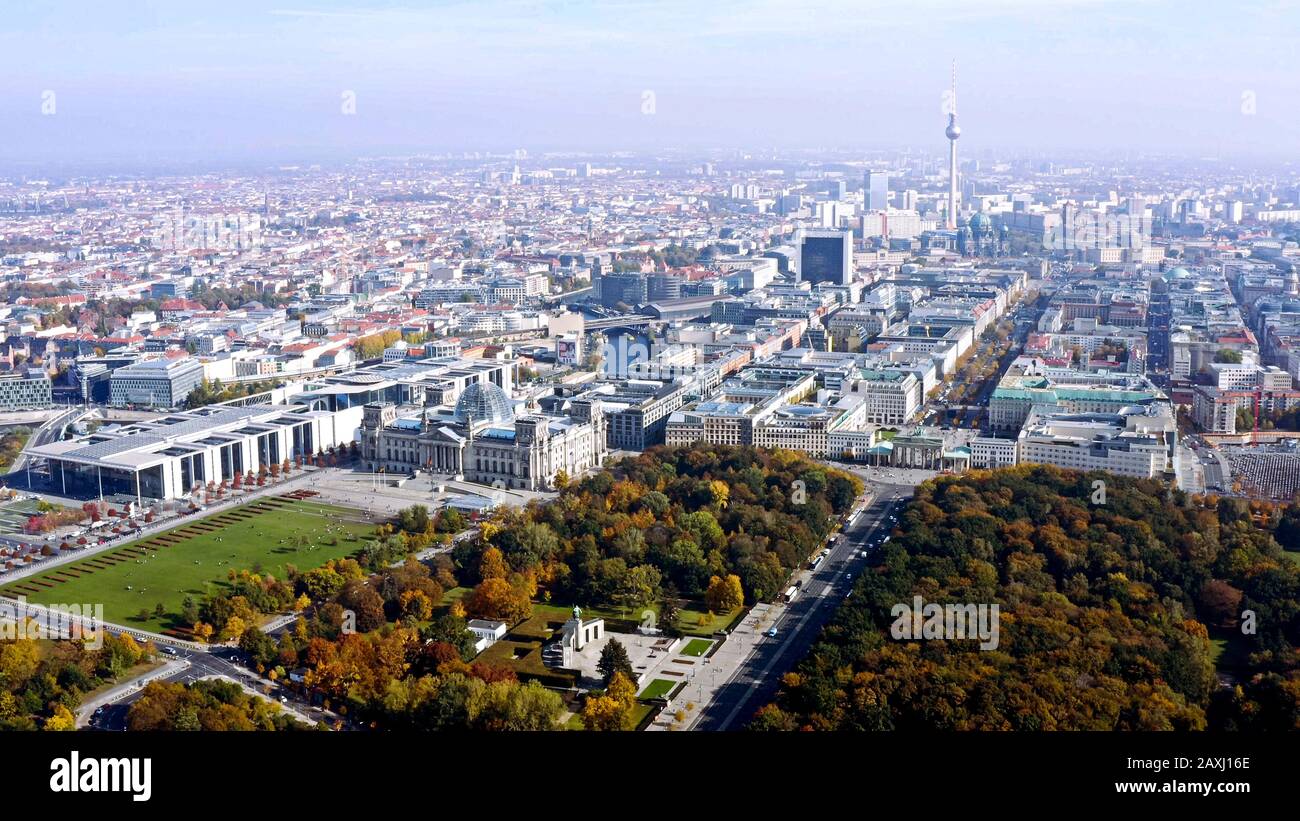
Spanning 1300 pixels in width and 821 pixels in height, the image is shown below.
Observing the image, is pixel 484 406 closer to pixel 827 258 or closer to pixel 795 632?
pixel 795 632

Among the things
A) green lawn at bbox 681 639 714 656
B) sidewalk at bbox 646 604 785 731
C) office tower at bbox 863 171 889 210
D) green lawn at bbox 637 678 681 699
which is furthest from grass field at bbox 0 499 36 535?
office tower at bbox 863 171 889 210

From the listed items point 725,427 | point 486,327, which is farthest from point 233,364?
point 725,427

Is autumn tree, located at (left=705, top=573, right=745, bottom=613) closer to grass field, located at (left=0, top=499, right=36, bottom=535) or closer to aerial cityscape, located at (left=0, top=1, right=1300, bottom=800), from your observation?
aerial cityscape, located at (left=0, top=1, right=1300, bottom=800)

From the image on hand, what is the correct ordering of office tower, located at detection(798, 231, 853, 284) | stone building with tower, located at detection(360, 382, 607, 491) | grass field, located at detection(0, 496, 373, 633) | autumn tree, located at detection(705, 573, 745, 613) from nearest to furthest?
autumn tree, located at detection(705, 573, 745, 613), grass field, located at detection(0, 496, 373, 633), stone building with tower, located at detection(360, 382, 607, 491), office tower, located at detection(798, 231, 853, 284)

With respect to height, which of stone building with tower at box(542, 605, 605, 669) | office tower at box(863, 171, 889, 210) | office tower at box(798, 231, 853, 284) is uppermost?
office tower at box(863, 171, 889, 210)

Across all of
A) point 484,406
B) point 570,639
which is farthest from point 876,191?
point 570,639

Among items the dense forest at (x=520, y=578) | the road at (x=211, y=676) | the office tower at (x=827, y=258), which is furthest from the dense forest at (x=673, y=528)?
the office tower at (x=827, y=258)

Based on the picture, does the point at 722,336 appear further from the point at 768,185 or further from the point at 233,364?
the point at 768,185

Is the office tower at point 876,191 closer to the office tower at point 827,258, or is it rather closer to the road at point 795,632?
the office tower at point 827,258
